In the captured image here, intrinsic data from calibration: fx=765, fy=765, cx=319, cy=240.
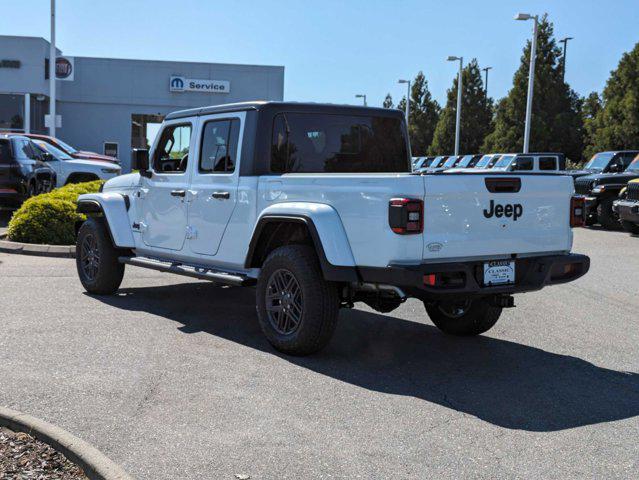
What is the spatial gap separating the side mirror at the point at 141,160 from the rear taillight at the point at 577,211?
4.18m

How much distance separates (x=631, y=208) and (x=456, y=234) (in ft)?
39.9

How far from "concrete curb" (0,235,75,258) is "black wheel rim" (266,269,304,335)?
6.65 metres

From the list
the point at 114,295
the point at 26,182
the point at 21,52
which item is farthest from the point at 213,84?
the point at 114,295

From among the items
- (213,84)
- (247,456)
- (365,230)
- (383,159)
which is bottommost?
(247,456)

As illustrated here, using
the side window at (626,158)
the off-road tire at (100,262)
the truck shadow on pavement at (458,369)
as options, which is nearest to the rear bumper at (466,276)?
the truck shadow on pavement at (458,369)

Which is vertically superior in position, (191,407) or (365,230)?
(365,230)

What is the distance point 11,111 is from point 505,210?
123 ft

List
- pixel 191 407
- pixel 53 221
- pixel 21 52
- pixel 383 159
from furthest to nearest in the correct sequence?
pixel 21 52
pixel 53 221
pixel 383 159
pixel 191 407

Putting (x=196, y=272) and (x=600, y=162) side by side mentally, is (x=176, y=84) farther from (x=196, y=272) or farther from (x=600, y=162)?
(x=196, y=272)

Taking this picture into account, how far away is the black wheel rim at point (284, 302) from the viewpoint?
19.1ft

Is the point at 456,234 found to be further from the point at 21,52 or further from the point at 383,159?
the point at 21,52

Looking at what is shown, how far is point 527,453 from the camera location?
4012 mm

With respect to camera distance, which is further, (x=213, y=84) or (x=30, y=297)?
(x=213, y=84)

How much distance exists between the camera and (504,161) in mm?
29109
